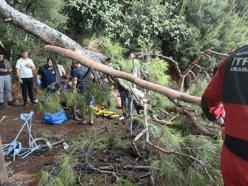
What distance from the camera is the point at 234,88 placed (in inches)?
73.5

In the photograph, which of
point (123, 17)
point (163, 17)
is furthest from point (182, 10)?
point (123, 17)

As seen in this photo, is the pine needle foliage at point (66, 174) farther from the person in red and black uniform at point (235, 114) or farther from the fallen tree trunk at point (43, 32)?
the person in red and black uniform at point (235, 114)

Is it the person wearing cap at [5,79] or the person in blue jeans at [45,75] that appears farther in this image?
the person wearing cap at [5,79]

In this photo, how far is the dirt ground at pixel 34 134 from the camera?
18.4 feet

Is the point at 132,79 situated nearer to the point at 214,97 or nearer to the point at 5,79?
the point at 214,97

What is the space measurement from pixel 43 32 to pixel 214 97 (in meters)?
2.73

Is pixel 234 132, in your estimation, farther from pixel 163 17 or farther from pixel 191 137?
pixel 163 17

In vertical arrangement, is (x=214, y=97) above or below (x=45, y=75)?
above

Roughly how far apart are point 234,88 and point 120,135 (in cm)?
210

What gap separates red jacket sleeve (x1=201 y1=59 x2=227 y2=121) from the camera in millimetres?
1983

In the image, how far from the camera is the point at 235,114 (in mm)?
1874

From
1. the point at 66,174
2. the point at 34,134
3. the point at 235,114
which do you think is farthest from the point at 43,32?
the point at 34,134

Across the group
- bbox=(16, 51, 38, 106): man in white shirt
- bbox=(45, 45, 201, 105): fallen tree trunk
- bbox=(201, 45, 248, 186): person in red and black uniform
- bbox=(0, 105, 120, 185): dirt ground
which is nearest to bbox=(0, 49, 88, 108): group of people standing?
bbox=(16, 51, 38, 106): man in white shirt

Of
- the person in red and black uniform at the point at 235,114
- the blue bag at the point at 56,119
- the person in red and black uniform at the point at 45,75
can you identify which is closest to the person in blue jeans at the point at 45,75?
the person in red and black uniform at the point at 45,75
